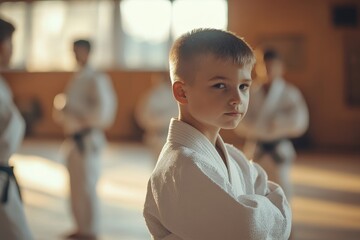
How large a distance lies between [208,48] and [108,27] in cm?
918

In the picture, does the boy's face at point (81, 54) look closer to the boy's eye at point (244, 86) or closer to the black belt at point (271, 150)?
the black belt at point (271, 150)

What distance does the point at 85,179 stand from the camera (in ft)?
10.9

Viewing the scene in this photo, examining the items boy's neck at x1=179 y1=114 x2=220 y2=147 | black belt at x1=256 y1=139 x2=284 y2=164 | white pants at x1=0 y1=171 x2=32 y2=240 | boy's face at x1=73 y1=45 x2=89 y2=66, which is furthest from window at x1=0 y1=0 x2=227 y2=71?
boy's neck at x1=179 y1=114 x2=220 y2=147

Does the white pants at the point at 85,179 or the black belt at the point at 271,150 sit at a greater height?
the black belt at the point at 271,150

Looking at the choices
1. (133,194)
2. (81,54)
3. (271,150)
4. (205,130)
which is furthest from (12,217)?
(133,194)

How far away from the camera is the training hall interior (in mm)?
5375

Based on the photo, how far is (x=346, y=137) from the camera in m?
8.40

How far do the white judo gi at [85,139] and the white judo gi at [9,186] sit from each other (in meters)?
1.45

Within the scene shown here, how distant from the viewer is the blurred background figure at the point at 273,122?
3029mm

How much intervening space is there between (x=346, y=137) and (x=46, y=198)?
5712mm

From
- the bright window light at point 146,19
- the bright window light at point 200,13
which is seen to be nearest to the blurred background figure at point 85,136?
the bright window light at point 200,13

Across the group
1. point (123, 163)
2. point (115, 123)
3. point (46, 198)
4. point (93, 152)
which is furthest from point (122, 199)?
point (115, 123)

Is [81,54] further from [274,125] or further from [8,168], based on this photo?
[8,168]

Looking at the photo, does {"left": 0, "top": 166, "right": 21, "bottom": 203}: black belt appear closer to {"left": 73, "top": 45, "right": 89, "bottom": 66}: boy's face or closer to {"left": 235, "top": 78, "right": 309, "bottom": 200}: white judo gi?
{"left": 235, "top": 78, "right": 309, "bottom": 200}: white judo gi
